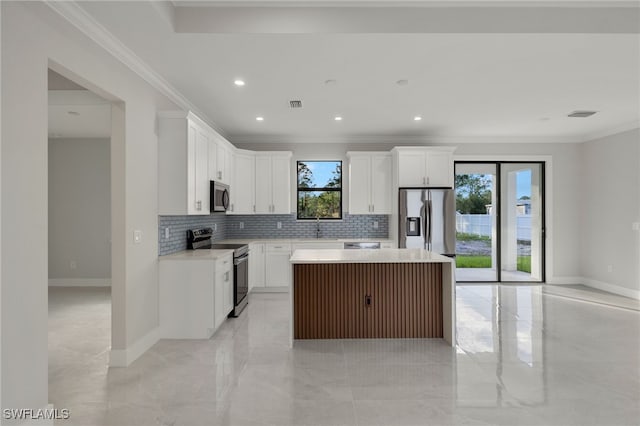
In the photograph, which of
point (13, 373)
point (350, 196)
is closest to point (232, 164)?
point (350, 196)

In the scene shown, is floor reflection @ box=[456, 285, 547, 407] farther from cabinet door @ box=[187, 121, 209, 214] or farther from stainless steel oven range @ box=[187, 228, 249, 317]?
cabinet door @ box=[187, 121, 209, 214]

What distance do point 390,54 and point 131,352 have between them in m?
3.41

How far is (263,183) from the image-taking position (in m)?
5.99

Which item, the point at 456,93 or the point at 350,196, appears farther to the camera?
the point at 350,196

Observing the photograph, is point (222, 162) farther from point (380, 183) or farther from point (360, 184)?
point (380, 183)

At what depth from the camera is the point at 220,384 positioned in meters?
2.62

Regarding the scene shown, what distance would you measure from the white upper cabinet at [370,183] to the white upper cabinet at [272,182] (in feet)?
3.62

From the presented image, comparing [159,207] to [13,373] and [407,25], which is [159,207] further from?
[407,25]

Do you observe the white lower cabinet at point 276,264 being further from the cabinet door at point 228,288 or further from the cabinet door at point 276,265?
the cabinet door at point 228,288

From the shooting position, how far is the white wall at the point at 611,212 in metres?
5.34

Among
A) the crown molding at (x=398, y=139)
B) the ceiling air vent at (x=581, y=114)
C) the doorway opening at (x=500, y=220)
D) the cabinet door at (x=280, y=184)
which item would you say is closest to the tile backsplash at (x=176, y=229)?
the cabinet door at (x=280, y=184)

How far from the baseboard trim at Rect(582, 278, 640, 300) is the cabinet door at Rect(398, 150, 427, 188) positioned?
3.46m

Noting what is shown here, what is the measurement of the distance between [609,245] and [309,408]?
237 inches

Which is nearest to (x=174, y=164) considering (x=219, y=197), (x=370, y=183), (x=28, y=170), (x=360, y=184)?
(x=219, y=197)
